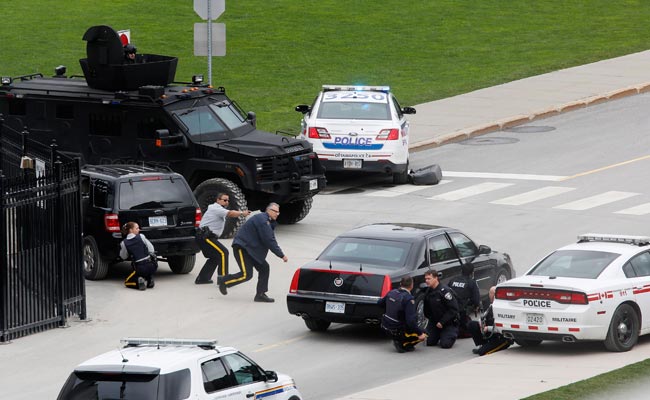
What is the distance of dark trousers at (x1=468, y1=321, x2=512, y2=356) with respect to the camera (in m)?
18.4

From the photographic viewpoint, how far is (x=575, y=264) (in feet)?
60.7

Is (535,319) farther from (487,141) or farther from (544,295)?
(487,141)

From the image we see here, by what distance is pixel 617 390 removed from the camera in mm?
15562

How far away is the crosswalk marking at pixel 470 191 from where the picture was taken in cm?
2927

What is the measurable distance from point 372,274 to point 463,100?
2183 cm

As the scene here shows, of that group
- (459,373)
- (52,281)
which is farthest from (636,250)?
(52,281)

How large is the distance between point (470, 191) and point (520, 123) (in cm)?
808

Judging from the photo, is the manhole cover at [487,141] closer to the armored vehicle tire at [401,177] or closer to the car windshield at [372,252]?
the armored vehicle tire at [401,177]

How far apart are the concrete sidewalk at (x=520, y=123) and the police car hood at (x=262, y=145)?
7971mm

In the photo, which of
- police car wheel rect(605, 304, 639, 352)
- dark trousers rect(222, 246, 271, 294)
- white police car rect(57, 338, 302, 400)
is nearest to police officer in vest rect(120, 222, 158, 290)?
dark trousers rect(222, 246, 271, 294)

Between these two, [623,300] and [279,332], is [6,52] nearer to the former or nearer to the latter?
[279,332]

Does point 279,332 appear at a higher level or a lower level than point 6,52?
lower

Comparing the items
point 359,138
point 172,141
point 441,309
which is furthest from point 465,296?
point 359,138

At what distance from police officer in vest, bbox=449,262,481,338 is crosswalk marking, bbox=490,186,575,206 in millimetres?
9331
